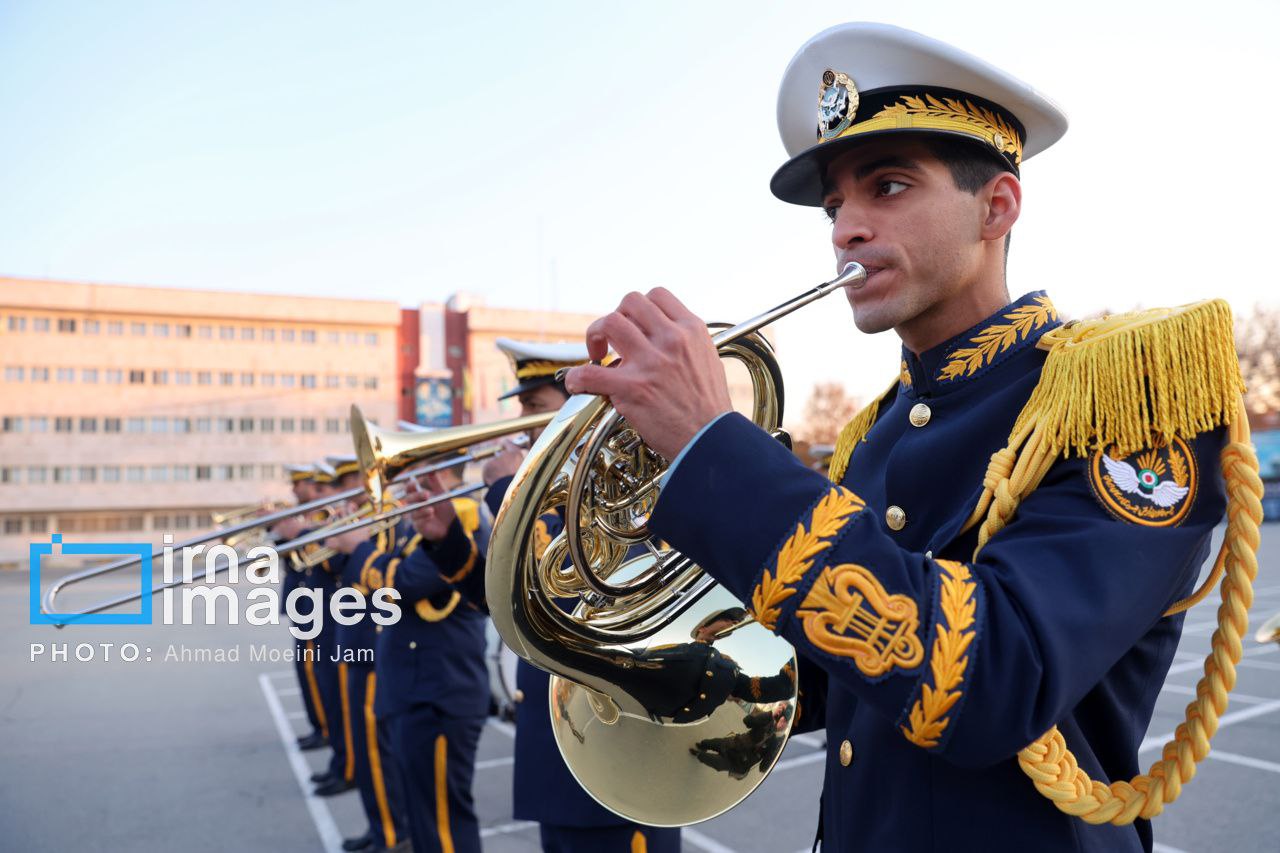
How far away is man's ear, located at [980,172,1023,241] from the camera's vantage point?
4.74 feet

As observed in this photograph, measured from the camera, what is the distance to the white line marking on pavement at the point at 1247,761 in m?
5.46

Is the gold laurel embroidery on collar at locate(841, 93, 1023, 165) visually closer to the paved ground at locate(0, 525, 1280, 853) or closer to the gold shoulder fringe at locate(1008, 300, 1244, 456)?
the gold shoulder fringe at locate(1008, 300, 1244, 456)

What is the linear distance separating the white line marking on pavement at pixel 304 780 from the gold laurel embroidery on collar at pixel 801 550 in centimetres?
498

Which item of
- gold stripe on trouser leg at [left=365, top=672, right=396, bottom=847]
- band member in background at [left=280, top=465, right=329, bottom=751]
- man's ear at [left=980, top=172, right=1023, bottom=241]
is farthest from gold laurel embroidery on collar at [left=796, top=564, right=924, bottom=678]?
band member in background at [left=280, top=465, right=329, bottom=751]

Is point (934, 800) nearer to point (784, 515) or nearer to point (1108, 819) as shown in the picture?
point (1108, 819)

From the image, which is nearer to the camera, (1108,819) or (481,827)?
(1108,819)

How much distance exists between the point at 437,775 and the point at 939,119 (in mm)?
4009

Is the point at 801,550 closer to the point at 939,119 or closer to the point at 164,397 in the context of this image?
the point at 939,119

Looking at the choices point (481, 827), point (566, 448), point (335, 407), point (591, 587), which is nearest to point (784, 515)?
point (566, 448)

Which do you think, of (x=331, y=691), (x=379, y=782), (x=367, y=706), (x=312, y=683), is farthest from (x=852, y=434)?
(x=312, y=683)

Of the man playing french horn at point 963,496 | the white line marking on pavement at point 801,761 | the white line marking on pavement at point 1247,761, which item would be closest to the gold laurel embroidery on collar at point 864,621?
the man playing french horn at point 963,496

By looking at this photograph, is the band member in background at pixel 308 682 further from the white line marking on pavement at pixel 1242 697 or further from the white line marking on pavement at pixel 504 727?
the white line marking on pavement at pixel 1242 697

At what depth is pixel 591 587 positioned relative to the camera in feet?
5.21

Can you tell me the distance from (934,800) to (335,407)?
49.4m
